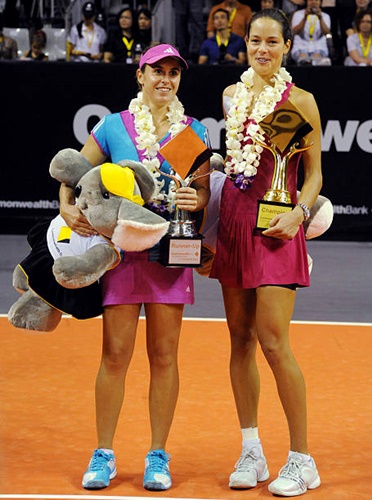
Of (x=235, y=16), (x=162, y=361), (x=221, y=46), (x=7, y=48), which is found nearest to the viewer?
(x=162, y=361)

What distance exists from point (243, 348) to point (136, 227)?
0.83 meters

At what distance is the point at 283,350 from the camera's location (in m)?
4.12

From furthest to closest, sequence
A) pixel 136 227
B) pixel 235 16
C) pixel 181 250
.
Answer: pixel 235 16
pixel 181 250
pixel 136 227

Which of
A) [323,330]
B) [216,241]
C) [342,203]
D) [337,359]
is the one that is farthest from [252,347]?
[342,203]

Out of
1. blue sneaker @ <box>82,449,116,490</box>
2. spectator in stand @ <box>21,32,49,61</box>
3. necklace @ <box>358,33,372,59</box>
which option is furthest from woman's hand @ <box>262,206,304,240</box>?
spectator in stand @ <box>21,32,49,61</box>

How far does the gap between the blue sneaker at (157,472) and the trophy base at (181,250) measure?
2.81 ft

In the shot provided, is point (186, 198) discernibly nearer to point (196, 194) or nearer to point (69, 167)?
point (196, 194)

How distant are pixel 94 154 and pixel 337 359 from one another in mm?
2773

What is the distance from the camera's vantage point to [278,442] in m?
4.79

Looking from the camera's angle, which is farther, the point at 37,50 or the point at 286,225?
the point at 37,50

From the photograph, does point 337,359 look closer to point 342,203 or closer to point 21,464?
point 21,464

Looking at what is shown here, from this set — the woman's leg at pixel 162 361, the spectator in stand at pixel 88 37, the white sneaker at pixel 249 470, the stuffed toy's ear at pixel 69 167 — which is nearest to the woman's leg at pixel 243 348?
the white sneaker at pixel 249 470

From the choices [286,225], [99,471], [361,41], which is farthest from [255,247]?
[361,41]

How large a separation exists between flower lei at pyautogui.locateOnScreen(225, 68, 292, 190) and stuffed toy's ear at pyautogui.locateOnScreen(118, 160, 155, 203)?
399mm
